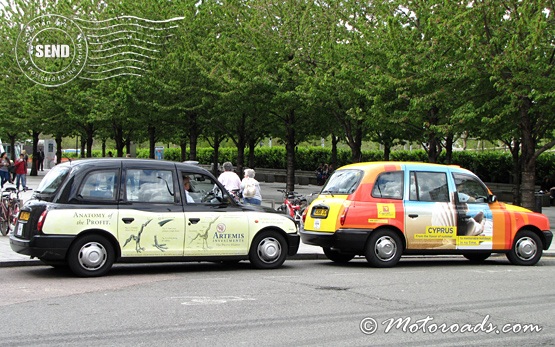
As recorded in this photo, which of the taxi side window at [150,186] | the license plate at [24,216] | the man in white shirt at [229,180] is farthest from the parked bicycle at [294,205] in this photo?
the license plate at [24,216]

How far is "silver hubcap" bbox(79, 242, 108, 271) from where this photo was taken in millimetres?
11664

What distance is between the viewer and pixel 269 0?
29.7 meters

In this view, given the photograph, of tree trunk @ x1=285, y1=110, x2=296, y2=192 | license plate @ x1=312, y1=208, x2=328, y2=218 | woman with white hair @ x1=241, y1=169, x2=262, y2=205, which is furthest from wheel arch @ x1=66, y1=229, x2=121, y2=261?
tree trunk @ x1=285, y1=110, x2=296, y2=192

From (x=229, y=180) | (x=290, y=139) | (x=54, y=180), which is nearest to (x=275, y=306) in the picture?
(x=54, y=180)

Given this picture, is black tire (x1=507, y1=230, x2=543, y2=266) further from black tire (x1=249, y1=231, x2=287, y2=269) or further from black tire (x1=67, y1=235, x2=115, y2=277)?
black tire (x1=67, y1=235, x2=115, y2=277)

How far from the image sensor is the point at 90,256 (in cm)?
1170

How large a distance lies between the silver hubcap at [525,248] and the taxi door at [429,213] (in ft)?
4.81

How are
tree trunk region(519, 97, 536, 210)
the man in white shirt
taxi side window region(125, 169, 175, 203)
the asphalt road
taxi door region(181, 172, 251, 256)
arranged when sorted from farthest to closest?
1. tree trunk region(519, 97, 536, 210)
2. the man in white shirt
3. taxi door region(181, 172, 251, 256)
4. taxi side window region(125, 169, 175, 203)
5. the asphalt road

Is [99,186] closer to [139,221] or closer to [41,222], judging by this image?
[139,221]

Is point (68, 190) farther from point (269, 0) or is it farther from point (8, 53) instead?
point (8, 53)

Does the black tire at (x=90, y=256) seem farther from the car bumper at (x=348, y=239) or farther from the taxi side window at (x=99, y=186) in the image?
the car bumper at (x=348, y=239)

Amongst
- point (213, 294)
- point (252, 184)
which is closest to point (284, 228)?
point (213, 294)

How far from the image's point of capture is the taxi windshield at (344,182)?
13.8 meters

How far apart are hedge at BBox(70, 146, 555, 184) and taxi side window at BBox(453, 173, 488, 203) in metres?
28.1
